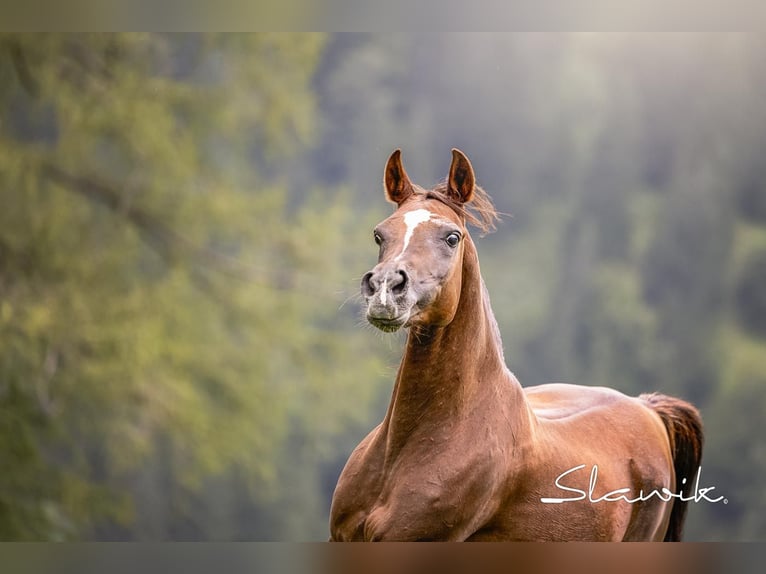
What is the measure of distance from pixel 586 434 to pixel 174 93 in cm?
377

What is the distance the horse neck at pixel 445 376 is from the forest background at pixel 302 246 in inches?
136

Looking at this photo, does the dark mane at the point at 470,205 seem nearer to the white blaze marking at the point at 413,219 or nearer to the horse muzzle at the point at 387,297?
the white blaze marking at the point at 413,219

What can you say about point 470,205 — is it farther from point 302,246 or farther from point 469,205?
point 302,246

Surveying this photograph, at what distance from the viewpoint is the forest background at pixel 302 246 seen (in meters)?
5.36

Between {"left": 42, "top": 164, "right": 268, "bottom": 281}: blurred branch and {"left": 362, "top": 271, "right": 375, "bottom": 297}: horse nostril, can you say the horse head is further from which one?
{"left": 42, "top": 164, "right": 268, "bottom": 281}: blurred branch

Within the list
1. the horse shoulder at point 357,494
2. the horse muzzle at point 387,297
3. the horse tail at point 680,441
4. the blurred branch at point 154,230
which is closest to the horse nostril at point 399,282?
the horse muzzle at point 387,297

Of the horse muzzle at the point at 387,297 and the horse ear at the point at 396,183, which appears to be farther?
the horse ear at the point at 396,183

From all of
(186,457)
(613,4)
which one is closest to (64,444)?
(186,457)

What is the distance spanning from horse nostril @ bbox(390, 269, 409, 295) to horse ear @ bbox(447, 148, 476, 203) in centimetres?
Answer: 32

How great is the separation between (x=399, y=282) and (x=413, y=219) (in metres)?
0.18

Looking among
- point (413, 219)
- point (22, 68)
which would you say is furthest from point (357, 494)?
point (22, 68)

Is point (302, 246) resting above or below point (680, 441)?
above

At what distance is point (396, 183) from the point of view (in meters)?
2.25

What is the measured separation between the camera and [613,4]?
363 centimetres
